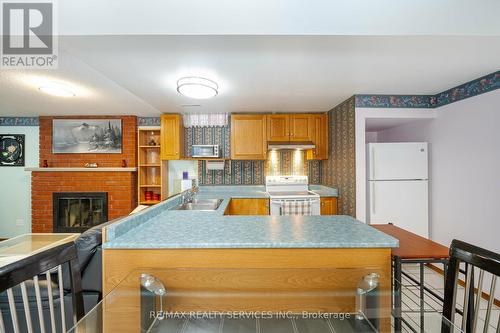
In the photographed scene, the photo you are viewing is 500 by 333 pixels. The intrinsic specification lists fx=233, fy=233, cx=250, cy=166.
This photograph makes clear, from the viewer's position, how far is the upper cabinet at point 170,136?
155 inches

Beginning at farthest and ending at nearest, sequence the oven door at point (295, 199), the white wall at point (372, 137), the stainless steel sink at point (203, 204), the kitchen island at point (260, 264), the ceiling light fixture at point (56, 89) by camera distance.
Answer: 1. the white wall at point (372, 137)
2. the oven door at point (295, 199)
3. the stainless steel sink at point (203, 204)
4. the ceiling light fixture at point (56, 89)
5. the kitchen island at point (260, 264)

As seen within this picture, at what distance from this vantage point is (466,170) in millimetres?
2686

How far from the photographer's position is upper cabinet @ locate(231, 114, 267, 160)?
13.0 feet

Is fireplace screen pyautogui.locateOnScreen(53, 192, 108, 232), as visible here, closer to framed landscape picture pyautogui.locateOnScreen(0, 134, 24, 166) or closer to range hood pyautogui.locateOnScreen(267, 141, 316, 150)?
framed landscape picture pyautogui.locateOnScreen(0, 134, 24, 166)

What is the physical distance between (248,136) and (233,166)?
2.17 feet

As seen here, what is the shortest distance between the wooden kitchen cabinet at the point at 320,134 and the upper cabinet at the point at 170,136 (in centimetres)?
230

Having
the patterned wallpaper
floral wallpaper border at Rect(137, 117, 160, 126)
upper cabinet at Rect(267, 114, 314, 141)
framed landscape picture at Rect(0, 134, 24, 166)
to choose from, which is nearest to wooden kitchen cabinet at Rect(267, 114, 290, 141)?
upper cabinet at Rect(267, 114, 314, 141)

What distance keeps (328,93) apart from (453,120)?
155 centimetres

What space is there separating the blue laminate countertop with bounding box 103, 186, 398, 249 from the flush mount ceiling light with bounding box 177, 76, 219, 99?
1224 millimetres

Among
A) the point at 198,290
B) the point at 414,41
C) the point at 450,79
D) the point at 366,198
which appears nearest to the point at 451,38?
the point at 414,41

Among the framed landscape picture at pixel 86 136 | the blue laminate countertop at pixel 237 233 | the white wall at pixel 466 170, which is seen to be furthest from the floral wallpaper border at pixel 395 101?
the framed landscape picture at pixel 86 136

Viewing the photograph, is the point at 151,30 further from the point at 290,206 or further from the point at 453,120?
the point at 453,120

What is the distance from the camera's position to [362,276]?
1.31m

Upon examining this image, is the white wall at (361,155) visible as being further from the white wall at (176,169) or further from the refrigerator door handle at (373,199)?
the white wall at (176,169)
